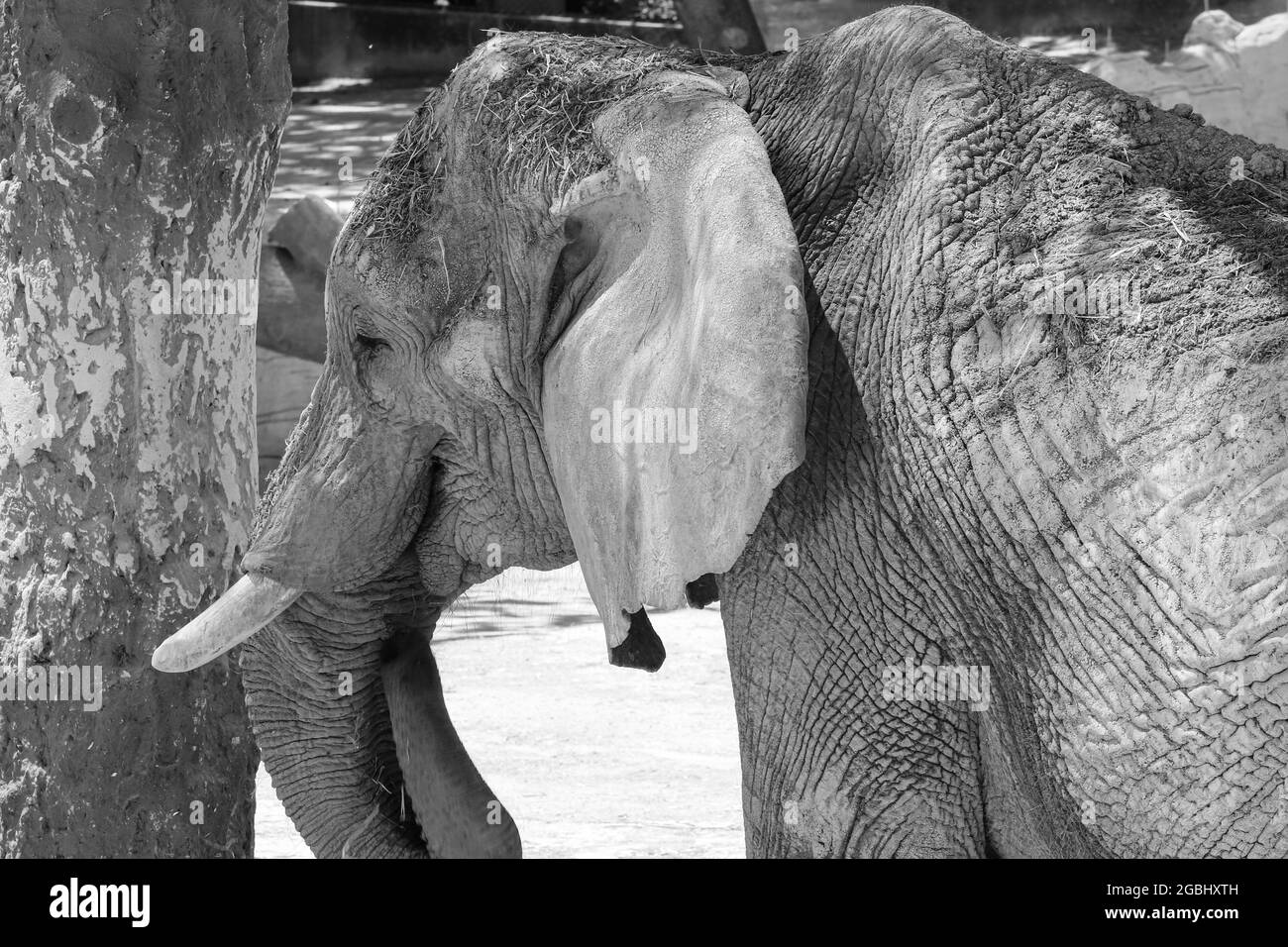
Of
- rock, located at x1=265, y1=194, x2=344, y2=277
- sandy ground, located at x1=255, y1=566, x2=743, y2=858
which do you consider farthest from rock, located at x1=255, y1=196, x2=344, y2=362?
sandy ground, located at x1=255, y1=566, x2=743, y2=858

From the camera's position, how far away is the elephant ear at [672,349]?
246 cm

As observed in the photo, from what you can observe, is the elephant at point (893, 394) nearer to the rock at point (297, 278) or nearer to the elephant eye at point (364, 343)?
the elephant eye at point (364, 343)

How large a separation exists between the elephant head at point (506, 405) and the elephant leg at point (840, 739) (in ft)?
0.63

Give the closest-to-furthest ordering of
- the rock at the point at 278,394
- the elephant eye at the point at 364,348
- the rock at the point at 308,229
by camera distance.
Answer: the elephant eye at the point at 364,348 → the rock at the point at 308,229 → the rock at the point at 278,394

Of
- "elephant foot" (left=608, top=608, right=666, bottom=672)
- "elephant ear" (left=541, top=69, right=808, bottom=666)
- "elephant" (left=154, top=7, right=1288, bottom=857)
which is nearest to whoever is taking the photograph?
"elephant" (left=154, top=7, right=1288, bottom=857)

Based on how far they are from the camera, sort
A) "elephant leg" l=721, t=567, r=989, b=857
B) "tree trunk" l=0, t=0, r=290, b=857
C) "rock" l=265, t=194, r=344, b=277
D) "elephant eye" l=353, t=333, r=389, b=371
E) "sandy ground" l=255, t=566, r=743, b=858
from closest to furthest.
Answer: "elephant leg" l=721, t=567, r=989, b=857
"elephant eye" l=353, t=333, r=389, b=371
"tree trunk" l=0, t=0, r=290, b=857
"sandy ground" l=255, t=566, r=743, b=858
"rock" l=265, t=194, r=344, b=277

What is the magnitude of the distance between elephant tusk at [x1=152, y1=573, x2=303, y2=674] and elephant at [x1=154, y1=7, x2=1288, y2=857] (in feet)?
1.63

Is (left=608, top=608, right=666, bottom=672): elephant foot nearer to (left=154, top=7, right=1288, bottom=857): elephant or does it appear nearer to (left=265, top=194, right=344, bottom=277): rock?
(left=154, top=7, right=1288, bottom=857): elephant

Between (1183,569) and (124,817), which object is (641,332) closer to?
(1183,569)

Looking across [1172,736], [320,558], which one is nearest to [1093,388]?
[1172,736]

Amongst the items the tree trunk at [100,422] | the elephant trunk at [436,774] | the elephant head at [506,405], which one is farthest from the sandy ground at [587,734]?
the tree trunk at [100,422]

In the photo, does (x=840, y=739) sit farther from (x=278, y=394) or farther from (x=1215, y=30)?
(x=1215, y=30)

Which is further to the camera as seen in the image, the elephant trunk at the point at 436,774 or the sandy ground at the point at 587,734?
the sandy ground at the point at 587,734

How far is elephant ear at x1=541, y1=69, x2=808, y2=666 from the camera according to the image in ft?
8.06
